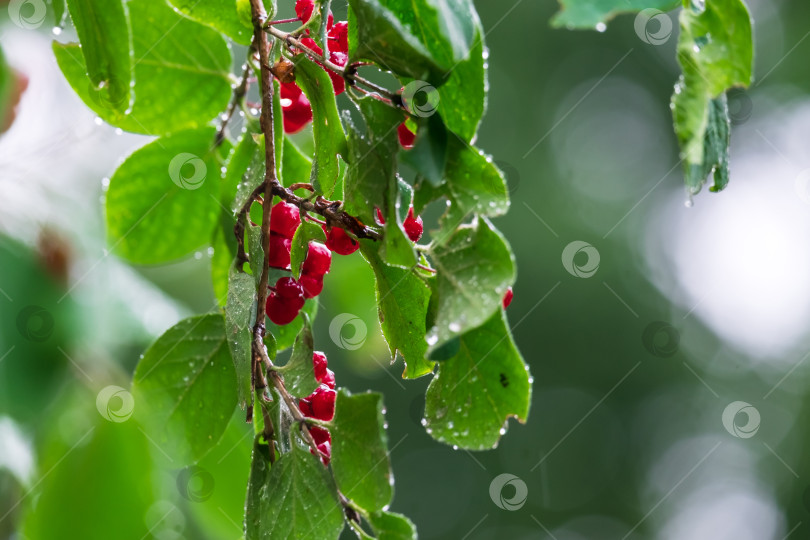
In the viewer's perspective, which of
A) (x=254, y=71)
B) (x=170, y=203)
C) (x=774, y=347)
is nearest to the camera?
(x=254, y=71)

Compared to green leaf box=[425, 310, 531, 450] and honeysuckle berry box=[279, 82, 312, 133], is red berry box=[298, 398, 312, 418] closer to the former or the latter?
green leaf box=[425, 310, 531, 450]

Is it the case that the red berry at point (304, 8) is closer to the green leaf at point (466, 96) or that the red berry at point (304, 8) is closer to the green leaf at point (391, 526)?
the green leaf at point (466, 96)

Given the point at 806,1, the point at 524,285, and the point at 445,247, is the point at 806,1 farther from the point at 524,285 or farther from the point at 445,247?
the point at 445,247

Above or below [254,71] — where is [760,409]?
above

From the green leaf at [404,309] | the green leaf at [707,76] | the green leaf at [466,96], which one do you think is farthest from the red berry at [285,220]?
the green leaf at [707,76]

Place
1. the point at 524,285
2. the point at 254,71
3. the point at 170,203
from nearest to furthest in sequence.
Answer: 1. the point at 254,71
2. the point at 170,203
3. the point at 524,285

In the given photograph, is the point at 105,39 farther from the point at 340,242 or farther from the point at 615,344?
the point at 615,344

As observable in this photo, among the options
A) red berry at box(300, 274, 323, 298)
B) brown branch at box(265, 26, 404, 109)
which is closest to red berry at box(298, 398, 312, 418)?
red berry at box(300, 274, 323, 298)

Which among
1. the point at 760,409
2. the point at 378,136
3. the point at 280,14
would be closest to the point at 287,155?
the point at 378,136
